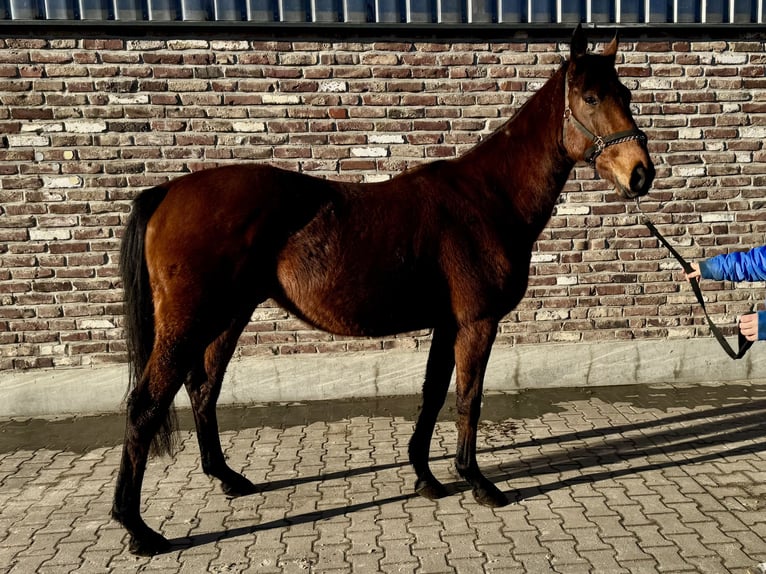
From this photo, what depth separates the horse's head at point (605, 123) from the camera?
316cm

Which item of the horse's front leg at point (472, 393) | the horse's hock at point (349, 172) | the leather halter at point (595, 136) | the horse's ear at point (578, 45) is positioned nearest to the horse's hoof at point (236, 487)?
the horse's front leg at point (472, 393)

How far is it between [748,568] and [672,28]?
4.57 meters

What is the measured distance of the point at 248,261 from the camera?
313cm

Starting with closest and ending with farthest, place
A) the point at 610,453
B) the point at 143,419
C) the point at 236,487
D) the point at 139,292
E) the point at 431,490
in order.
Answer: the point at 143,419
the point at 139,292
the point at 431,490
the point at 236,487
the point at 610,453

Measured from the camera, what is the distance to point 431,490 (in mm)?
3516

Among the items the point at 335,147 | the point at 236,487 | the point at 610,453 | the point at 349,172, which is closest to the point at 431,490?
the point at 236,487

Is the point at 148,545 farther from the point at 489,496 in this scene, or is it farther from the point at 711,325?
the point at 711,325

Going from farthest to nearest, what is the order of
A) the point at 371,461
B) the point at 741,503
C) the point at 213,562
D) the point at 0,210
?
the point at 0,210 < the point at 371,461 < the point at 741,503 < the point at 213,562

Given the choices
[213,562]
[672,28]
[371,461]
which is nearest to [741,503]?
[371,461]

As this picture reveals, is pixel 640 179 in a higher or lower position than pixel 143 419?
higher

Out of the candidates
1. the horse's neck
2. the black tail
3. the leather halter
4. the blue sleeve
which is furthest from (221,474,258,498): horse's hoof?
the blue sleeve

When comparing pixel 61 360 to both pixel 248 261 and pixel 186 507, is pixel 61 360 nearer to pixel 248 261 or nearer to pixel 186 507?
pixel 186 507

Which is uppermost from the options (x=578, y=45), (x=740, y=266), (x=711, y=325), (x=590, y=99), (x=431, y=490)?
(x=578, y=45)

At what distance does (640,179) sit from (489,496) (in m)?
1.85
